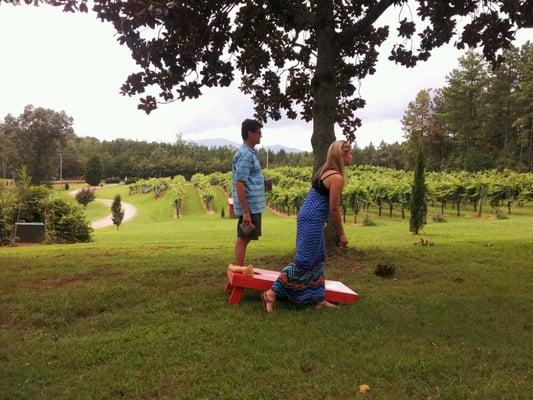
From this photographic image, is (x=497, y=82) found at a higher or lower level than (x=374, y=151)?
higher

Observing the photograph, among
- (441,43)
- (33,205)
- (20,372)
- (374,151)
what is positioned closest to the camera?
(20,372)

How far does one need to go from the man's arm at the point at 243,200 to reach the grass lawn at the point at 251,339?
0.87 metres

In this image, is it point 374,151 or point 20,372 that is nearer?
point 20,372

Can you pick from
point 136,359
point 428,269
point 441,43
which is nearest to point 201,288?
point 136,359

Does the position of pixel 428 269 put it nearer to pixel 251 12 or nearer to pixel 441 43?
pixel 441 43

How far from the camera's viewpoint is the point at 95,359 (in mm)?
3562

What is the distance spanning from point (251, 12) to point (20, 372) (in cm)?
478

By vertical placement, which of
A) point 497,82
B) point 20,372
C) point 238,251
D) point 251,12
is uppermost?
point 497,82

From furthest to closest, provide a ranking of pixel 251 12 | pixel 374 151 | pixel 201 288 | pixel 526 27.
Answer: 1. pixel 374 151
2. pixel 526 27
3. pixel 251 12
4. pixel 201 288

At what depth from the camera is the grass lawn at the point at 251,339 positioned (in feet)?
10.4

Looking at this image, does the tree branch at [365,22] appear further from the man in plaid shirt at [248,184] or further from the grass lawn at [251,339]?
the grass lawn at [251,339]

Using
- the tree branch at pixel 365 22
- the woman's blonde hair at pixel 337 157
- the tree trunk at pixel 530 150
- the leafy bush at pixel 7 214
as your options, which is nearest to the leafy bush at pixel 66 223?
the leafy bush at pixel 7 214

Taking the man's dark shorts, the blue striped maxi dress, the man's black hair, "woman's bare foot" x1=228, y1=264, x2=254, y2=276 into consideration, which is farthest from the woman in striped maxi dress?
the man's black hair

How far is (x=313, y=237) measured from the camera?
4.52m
